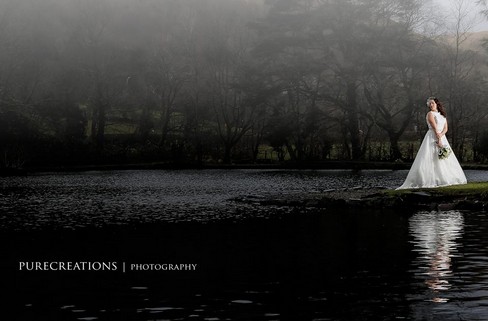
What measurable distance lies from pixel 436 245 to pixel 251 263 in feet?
16.2

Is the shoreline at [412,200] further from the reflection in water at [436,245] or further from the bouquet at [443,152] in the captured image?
the bouquet at [443,152]

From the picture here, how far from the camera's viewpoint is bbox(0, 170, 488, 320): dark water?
31.1 feet

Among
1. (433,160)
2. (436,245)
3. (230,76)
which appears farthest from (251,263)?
(230,76)

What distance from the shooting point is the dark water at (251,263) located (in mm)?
9492

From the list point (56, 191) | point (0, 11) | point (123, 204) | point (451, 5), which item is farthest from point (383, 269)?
point (0, 11)

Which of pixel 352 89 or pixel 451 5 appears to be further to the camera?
pixel 451 5

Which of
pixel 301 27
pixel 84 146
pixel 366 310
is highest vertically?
pixel 301 27

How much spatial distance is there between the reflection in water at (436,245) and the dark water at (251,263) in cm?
3

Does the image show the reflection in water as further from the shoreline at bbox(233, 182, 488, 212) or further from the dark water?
the shoreline at bbox(233, 182, 488, 212)

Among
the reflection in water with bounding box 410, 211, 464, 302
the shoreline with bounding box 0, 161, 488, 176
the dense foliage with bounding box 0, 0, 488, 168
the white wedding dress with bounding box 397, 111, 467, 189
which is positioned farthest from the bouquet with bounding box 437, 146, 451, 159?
the dense foliage with bounding box 0, 0, 488, 168

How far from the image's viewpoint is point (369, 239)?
1655 centimetres

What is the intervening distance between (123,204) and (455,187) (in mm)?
Answer: 14245

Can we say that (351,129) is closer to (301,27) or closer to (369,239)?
(301,27)

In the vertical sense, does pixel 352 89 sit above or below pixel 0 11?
below
